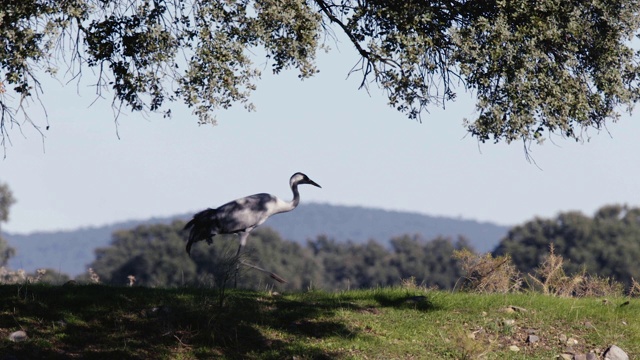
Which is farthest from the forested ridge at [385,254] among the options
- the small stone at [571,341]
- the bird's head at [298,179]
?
the small stone at [571,341]

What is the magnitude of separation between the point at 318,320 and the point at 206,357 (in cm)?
239

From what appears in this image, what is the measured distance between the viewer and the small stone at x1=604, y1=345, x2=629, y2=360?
15737 mm

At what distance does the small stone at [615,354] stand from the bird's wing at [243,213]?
734 centimetres

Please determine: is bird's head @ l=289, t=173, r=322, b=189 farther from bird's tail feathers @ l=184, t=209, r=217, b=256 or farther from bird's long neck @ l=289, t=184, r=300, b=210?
bird's tail feathers @ l=184, t=209, r=217, b=256

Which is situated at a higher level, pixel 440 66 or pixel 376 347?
pixel 440 66

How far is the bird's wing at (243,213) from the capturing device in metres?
19.6

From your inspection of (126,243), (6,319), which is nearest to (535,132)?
(6,319)

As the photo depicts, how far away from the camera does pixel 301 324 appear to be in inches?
643

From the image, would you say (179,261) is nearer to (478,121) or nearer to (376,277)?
(376,277)

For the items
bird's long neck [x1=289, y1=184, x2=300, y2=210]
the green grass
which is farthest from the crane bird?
the green grass

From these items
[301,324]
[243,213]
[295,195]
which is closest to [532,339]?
[301,324]

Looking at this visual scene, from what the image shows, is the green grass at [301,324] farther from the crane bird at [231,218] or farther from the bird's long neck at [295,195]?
the bird's long neck at [295,195]

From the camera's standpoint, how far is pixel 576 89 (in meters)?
17.2

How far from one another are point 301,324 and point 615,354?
5123 millimetres
